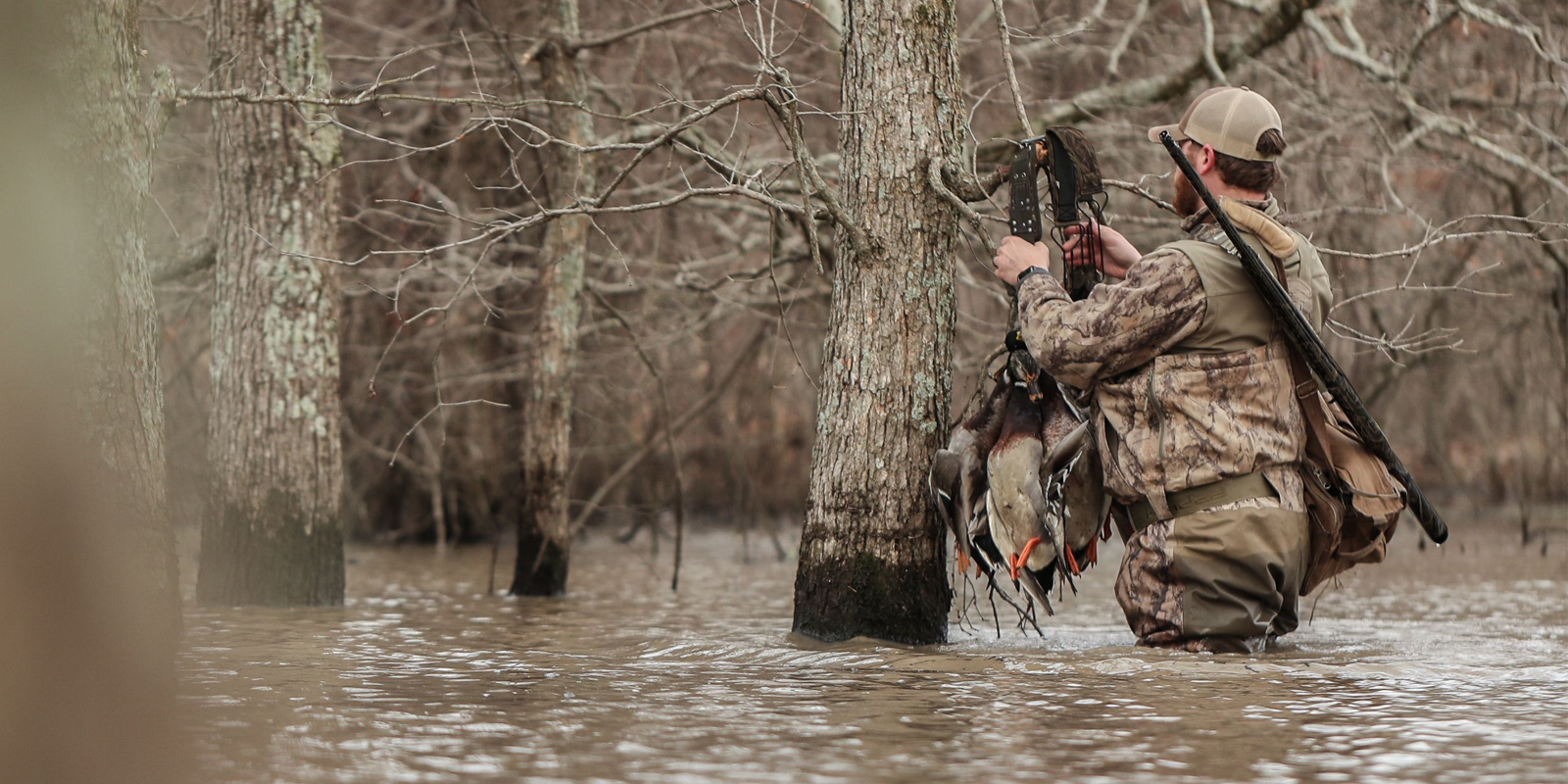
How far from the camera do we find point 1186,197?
19.6 feet

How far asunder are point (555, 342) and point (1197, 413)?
4.61 metres

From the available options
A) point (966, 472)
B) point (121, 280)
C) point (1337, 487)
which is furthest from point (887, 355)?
point (121, 280)

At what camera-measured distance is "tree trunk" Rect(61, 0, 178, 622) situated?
5.30 meters

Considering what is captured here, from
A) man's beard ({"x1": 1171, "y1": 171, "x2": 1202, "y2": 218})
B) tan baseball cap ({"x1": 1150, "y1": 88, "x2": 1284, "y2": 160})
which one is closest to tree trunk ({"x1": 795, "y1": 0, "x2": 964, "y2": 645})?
man's beard ({"x1": 1171, "y1": 171, "x2": 1202, "y2": 218})

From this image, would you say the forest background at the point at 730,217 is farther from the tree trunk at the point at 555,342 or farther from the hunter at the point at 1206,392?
the hunter at the point at 1206,392

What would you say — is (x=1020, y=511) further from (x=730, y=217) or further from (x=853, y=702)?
(x=730, y=217)

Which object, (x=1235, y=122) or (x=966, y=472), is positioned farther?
(x=966, y=472)

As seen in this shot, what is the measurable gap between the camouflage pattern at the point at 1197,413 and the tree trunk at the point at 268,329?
13.3 feet

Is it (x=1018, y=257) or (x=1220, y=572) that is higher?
(x=1018, y=257)

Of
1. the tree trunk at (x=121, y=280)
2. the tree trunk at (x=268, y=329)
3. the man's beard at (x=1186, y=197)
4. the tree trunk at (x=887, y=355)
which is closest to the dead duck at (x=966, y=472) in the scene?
the tree trunk at (x=887, y=355)

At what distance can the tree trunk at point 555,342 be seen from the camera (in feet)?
30.5

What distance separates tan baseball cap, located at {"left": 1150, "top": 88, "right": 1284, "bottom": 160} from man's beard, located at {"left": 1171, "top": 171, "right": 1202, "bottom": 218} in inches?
7.0

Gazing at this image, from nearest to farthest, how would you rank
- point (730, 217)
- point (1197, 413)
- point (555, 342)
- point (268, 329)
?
point (1197, 413) → point (268, 329) → point (555, 342) → point (730, 217)

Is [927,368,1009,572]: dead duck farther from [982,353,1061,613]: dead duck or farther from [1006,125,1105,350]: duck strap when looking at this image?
[1006,125,1105,350]: duck strap
